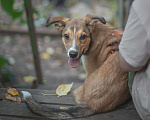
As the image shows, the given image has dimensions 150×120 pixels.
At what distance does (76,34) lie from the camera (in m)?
2.91

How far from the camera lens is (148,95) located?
6.11ft

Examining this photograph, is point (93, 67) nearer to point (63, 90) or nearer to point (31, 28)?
point (63, 90)

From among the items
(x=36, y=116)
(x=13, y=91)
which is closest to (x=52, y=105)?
(x=36, y=116)

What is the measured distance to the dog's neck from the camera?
3.07 metres

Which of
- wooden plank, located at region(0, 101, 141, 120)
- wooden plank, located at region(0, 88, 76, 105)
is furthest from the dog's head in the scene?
wooden plank, located at region(0, 101, 141, 120)

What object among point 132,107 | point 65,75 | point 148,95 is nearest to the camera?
point 148,95

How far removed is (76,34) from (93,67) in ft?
2.16

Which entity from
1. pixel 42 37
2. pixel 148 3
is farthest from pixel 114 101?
pixel 42 37

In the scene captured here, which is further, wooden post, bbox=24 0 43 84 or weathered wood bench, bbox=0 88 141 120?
wooden post, bbox=24 0 43 84

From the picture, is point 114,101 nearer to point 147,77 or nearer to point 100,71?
point 100,71

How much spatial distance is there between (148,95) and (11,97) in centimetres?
185

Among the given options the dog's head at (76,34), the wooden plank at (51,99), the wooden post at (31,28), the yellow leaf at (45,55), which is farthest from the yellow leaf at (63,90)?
the yellow leaf at (45,55)

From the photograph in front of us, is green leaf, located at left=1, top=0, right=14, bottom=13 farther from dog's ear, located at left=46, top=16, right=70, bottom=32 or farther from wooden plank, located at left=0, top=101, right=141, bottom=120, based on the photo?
wooden plank, located at left=0, top=101, right=141, bottom=120

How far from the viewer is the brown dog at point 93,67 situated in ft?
7.64
